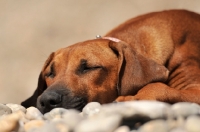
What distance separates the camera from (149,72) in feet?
11.5

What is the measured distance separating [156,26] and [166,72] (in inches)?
27.1

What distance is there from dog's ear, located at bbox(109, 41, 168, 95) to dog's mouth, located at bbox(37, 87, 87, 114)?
41 centimetres

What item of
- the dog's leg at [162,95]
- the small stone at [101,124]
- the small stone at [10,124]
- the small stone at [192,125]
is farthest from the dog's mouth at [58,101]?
the small stone at [192,125]

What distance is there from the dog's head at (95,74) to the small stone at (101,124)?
3.82ft

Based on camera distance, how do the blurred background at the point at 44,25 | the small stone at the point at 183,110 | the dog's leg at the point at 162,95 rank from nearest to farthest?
the small stone at the point at 183,110
the dog's leg at the point at 162,95
the blurred background at the point at 44,25

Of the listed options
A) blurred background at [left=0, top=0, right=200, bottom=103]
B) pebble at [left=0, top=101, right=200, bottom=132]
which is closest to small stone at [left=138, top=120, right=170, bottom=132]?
pebble at [left=0, top=101, right=200, bottom=132]

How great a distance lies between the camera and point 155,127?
1.96m

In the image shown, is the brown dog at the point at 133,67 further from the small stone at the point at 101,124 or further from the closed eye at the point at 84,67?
the small stone at the point at 101,124

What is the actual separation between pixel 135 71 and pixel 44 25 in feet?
9.45

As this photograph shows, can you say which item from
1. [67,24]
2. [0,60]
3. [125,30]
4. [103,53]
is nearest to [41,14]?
[67,24]

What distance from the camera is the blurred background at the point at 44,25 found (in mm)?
5926

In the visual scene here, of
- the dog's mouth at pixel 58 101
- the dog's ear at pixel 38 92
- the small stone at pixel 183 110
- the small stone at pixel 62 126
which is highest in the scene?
the small stone at pixel 62 126

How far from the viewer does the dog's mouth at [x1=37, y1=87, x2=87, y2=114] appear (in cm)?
315

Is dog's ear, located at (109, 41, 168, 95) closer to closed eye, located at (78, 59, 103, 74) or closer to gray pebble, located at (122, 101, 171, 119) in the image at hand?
closed eye, located at (78, 59, 103, 74)
